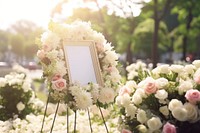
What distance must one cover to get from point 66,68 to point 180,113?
154cm

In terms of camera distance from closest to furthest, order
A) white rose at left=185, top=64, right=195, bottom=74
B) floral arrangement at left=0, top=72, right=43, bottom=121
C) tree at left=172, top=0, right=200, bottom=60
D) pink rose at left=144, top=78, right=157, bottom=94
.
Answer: pink rose at left=144, top=78, right=157, bottom=94 → white rose at left=185, top=64, right=195, bottom=74 → floral arrangement at left=0, top=72, right=43, bottom=121 → tree at left=172, top=0, right=200, bottom=60

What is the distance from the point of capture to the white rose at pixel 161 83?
18.0ft

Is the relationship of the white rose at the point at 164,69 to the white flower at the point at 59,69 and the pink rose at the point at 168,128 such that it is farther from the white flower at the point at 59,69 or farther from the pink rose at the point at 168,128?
the white flower at the point at 59,69

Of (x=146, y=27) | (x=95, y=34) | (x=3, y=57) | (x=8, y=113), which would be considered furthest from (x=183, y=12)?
(x=3, y=57)

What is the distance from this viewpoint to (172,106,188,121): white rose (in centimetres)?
500

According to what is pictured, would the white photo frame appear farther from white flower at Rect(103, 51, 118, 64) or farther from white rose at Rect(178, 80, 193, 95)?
white rose at Rect(178, 80, 193, 95)

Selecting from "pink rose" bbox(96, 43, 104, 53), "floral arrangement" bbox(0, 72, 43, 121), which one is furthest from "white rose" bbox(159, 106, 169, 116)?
"floral arrangement" bbox(0, 72, 43, 121)

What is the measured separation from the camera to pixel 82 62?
6008 mm

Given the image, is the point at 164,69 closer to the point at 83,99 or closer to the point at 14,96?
the point at 83,99

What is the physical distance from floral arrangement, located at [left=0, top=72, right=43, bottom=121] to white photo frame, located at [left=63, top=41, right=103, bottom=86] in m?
3.56

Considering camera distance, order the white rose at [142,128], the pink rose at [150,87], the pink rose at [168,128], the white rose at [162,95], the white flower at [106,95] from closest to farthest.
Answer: the pink rose at [168,128]
the white rose at [142,128]
the white rose at [162,95]
the pink rose at [150,87]
the white flower at [106,95]

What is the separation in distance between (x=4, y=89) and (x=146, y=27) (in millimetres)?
29030

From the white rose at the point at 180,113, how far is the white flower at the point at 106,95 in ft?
3.87

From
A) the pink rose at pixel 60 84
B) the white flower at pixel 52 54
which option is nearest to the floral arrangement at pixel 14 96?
the white flower at pixel 52 54
